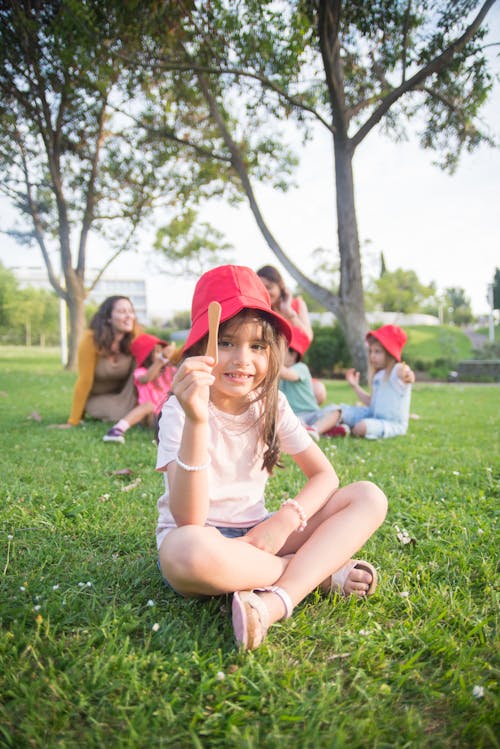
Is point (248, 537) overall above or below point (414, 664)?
above

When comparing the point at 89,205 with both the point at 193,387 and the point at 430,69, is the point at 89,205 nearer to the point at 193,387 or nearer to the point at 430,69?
the point at 430,69

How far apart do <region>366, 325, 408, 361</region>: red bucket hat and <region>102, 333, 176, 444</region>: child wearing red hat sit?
2194 millimetres

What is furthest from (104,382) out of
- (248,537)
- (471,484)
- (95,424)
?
(248,537)

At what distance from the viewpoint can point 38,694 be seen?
54.2 inches

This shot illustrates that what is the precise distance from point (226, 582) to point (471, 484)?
8.05ft

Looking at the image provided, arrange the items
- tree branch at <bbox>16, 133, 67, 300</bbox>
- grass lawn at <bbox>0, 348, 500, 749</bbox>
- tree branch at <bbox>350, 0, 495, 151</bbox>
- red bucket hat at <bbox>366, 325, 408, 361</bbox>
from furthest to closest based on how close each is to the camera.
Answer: tree branch at <bbox>16, 133, 67, 300</bbox>, tree branch at <bbox>350, 0, 495, 151</bbox>, red bucket hat at <bbox>366, 325, 408, 361</bbox>, grass lawn at <bbox>0, 348, 500, 749</bbox>

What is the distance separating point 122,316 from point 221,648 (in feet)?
15.2

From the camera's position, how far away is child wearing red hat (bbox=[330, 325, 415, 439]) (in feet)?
18.0

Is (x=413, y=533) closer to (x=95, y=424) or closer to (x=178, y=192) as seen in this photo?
(x=95, y=424)

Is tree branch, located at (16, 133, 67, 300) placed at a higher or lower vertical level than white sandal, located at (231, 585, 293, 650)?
higher

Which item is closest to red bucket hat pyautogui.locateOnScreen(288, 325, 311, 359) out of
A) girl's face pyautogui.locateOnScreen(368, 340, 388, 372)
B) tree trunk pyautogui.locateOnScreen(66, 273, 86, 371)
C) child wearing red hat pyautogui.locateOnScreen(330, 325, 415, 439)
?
child wearing red hat pyautogui.locateOnScreen(330, 325, 415, 439)

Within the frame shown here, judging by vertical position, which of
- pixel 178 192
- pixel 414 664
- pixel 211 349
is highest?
pixel 178 192

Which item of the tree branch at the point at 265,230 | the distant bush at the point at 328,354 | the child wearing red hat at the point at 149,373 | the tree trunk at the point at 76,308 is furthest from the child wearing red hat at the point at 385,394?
the distant bush at the point at 328,354

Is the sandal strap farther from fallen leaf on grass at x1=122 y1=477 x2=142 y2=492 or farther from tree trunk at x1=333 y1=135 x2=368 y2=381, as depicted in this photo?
tree trunk at x1=333 y1=135 x2=368 y2=381
